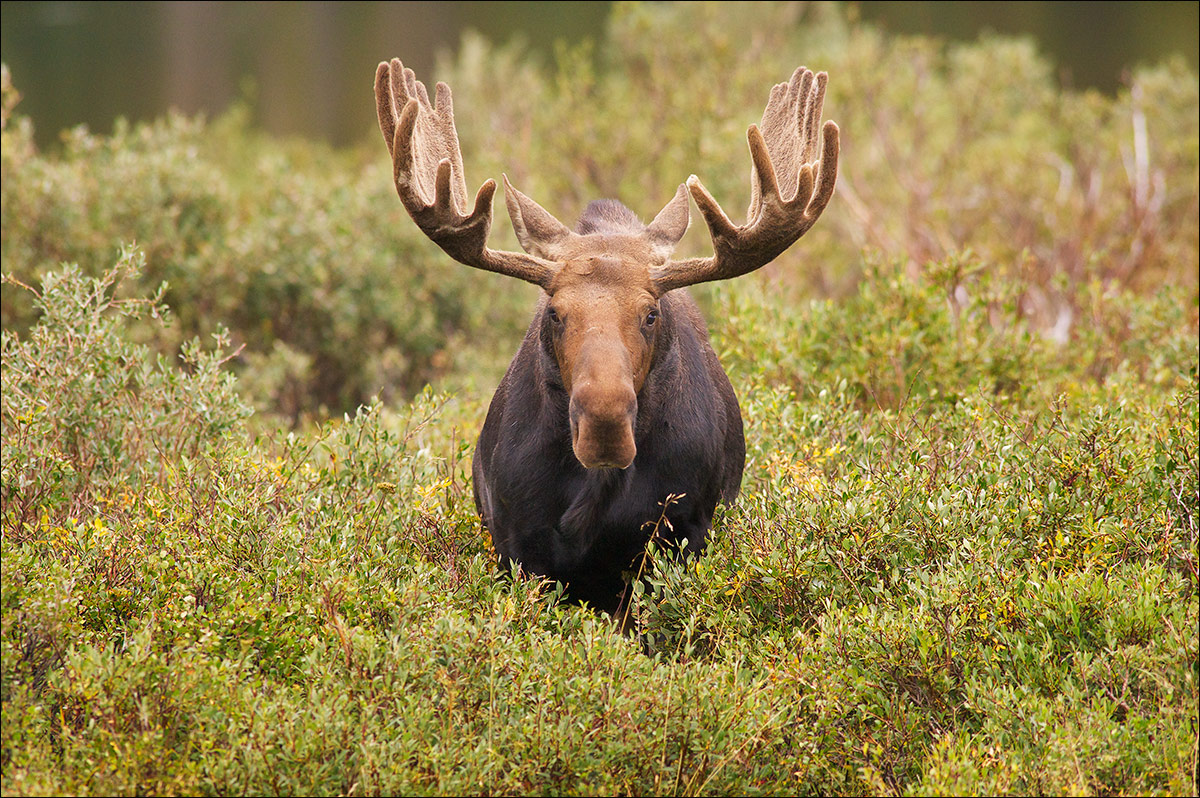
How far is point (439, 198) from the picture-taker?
474cm

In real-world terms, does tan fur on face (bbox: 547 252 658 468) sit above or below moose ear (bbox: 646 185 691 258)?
below

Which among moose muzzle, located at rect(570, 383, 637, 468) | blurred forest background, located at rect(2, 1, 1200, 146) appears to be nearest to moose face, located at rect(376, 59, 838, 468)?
moose muzzle, located at rect(570, 383, 637, 468)

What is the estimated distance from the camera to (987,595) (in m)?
4.18

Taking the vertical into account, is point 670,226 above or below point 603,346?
above

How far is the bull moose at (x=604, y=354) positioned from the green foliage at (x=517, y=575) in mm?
250

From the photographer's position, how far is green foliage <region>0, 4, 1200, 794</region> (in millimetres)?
3545

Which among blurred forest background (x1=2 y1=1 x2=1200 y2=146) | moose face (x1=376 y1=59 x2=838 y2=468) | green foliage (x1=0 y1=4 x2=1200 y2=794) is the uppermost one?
blurred forest background (x1=2 y1=1 x2=1200 y2=146)

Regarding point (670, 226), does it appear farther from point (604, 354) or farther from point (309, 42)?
point (309, 42)

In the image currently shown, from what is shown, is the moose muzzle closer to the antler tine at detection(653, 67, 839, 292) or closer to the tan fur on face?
the tan fur on face

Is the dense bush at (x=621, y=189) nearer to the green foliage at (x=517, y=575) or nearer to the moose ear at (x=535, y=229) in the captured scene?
the green foliage at (x=517, y=575)

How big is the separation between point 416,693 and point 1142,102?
42.1ft

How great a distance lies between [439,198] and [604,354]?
1.04m

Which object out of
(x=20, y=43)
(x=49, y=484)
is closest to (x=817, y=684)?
(x=49, y=484)

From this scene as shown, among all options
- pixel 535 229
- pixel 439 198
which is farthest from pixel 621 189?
pixel 439 198
